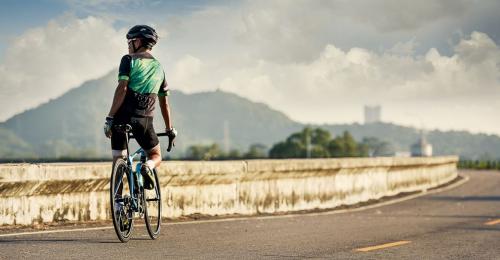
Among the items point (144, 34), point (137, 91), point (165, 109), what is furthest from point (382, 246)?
point (144, 34)

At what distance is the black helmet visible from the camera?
29.0 ft

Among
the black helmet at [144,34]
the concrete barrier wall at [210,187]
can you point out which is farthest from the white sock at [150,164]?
the concrete barrier wall at [210,187]

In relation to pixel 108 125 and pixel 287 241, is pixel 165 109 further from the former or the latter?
pixel 287 241

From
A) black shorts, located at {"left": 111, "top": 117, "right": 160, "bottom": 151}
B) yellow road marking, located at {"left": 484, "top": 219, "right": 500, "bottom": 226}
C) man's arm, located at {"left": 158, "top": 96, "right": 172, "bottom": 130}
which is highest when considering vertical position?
man's arm, located at {"left": 158, "top": 96, "right": 172, "bottom": 130}

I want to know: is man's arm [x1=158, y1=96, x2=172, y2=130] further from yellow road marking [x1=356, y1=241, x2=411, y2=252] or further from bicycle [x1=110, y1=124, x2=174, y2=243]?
yellow road marking [x1=356, y1=241, x2=411, y2=252]

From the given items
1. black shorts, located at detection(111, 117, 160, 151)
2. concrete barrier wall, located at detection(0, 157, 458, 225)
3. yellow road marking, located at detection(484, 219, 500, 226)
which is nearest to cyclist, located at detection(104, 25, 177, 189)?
black shorts, located at detection(111, 117, 160, 151)

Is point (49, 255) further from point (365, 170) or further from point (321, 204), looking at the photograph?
point (365, 170)

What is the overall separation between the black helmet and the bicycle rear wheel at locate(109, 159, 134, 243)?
3.90 feet

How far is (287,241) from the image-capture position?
389 inches

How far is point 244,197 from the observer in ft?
48.8

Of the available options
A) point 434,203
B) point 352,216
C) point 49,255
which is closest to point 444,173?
point 434,203

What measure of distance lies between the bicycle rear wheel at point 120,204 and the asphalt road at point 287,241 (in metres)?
0.16

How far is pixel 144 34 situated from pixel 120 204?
64.9 inches

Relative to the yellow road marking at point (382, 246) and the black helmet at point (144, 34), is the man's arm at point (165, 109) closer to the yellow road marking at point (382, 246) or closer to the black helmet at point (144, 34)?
the black helmet at point (144, 34)
